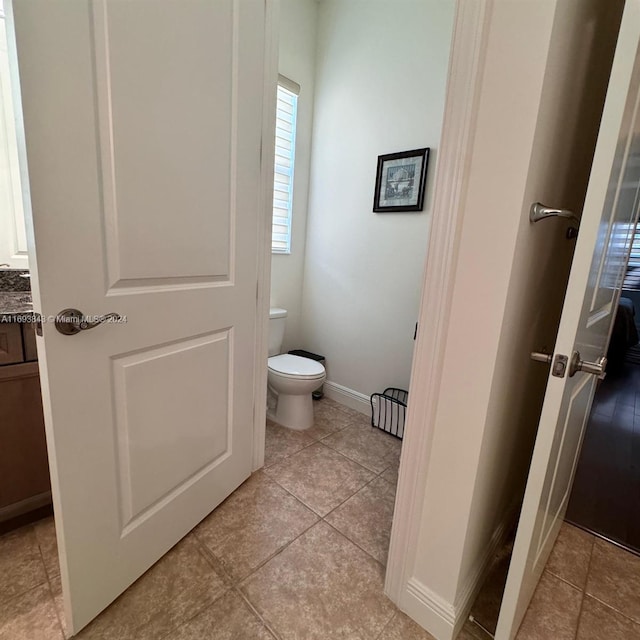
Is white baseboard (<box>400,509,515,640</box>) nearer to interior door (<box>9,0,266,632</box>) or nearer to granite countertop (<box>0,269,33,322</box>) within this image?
interior door (<box>9,0,266,632</box>)

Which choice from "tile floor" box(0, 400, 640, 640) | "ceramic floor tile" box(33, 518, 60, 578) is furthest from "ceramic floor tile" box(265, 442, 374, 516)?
"ceramic floor tile" box(33, 518, 60, 578)

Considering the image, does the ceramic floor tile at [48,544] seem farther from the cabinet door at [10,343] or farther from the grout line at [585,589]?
the grout line at [585,589]

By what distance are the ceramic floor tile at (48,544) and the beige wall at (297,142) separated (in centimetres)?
166

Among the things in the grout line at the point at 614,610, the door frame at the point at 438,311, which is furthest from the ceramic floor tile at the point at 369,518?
the grout line at the point at 614,610

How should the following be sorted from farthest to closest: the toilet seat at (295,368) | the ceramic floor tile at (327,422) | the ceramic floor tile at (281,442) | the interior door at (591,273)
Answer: the ceramic floor tile at (327,422), the toilet seat at (295,368), the ceramic floor tile at (281,442), the interior door at (591,273)

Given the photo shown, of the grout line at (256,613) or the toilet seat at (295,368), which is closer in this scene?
the grout line at (256,613)

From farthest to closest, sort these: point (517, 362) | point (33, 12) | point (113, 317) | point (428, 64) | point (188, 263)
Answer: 1. point (428, 64)
2. point (188, 263)
3. point (517, 362)
4. point (113, 317)
5. point (33, 12)

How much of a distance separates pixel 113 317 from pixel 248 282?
1.94 feet

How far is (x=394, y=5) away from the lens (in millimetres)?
1970

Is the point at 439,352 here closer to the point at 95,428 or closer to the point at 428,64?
the point at 95,428

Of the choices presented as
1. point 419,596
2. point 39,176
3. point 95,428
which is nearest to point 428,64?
point 39,176

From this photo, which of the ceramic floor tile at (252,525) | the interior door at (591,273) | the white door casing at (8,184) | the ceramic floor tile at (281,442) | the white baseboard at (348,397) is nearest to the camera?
the interior door at (591,273)

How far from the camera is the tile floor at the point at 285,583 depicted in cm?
105

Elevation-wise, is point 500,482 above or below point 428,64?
below
